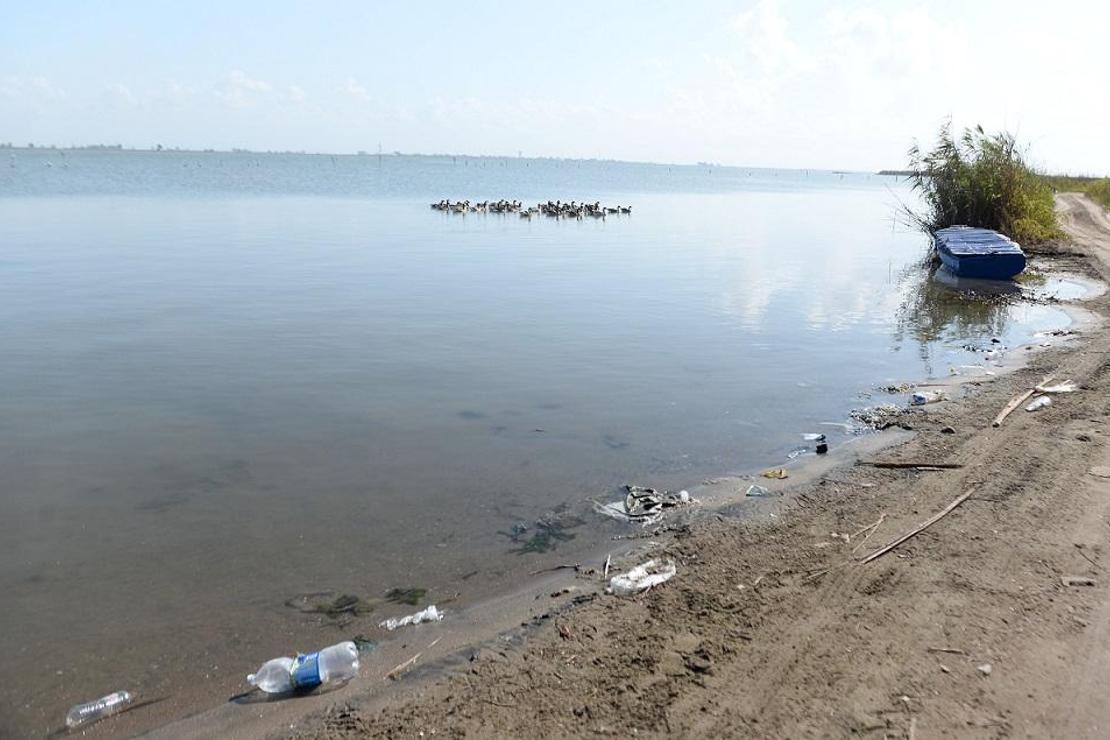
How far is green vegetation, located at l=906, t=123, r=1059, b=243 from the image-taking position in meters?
27.1

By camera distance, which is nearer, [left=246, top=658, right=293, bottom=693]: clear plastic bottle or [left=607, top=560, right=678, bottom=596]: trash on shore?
[left=246, top=658, right=293, bottom=693]: clear plastic bottle

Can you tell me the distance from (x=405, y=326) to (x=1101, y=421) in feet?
35.7

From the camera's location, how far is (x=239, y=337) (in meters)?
13.7

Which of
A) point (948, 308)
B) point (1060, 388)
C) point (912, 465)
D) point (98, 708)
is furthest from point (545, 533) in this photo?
point (948, 308)

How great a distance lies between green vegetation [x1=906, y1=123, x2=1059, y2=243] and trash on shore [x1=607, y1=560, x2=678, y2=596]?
25.9 m

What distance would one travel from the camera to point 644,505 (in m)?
7.50

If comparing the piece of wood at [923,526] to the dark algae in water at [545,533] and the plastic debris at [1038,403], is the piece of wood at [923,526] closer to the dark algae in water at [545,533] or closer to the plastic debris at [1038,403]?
the dark algae in water at [545,533]

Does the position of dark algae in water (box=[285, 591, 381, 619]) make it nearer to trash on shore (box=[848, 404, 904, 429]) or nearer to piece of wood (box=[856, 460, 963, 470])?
piece of wood (box=[856, 460, 963, 470])

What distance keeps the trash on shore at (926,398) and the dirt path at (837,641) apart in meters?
3.28

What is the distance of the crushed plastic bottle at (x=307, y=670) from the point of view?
15.8 ft

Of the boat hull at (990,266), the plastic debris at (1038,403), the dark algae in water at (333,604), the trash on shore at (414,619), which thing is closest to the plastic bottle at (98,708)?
the dark algae in water at (333,604)

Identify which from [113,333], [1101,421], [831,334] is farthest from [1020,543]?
[113,333]

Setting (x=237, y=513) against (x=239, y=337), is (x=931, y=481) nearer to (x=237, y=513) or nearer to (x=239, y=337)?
(x=237, y=513)

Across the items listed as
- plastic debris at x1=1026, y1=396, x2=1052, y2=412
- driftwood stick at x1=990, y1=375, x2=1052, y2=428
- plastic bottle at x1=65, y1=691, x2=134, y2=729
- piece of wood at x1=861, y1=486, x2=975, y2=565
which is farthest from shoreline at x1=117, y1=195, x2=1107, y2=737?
plastic debris at x1=1026, y1=396, x2=1052, y2=412
